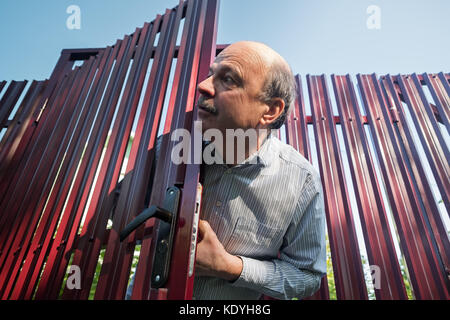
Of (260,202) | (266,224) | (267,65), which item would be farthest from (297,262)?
(267,65)

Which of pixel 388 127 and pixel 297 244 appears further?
pixel 388 127

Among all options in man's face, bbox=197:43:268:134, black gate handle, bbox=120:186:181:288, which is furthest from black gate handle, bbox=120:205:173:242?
man's face, bbox=197:43:268:134

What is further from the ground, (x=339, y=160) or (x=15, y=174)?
(x=339, y=160)

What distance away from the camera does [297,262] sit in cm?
125

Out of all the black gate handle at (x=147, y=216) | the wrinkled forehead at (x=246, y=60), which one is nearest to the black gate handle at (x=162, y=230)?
the black gate handle at (x=147, y=216)

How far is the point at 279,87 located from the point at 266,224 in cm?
70

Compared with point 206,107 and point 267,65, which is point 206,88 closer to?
point 206,107

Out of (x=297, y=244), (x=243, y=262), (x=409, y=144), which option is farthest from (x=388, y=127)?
(x=243, y=262)

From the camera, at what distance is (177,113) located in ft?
3.51

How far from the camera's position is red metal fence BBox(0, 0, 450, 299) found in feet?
3.39

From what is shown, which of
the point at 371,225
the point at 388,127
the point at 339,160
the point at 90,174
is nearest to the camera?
the point at 90,174

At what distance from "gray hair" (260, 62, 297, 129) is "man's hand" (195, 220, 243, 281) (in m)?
0.66

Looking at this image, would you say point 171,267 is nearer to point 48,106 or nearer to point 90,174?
point 90,174

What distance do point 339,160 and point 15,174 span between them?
2976mm
